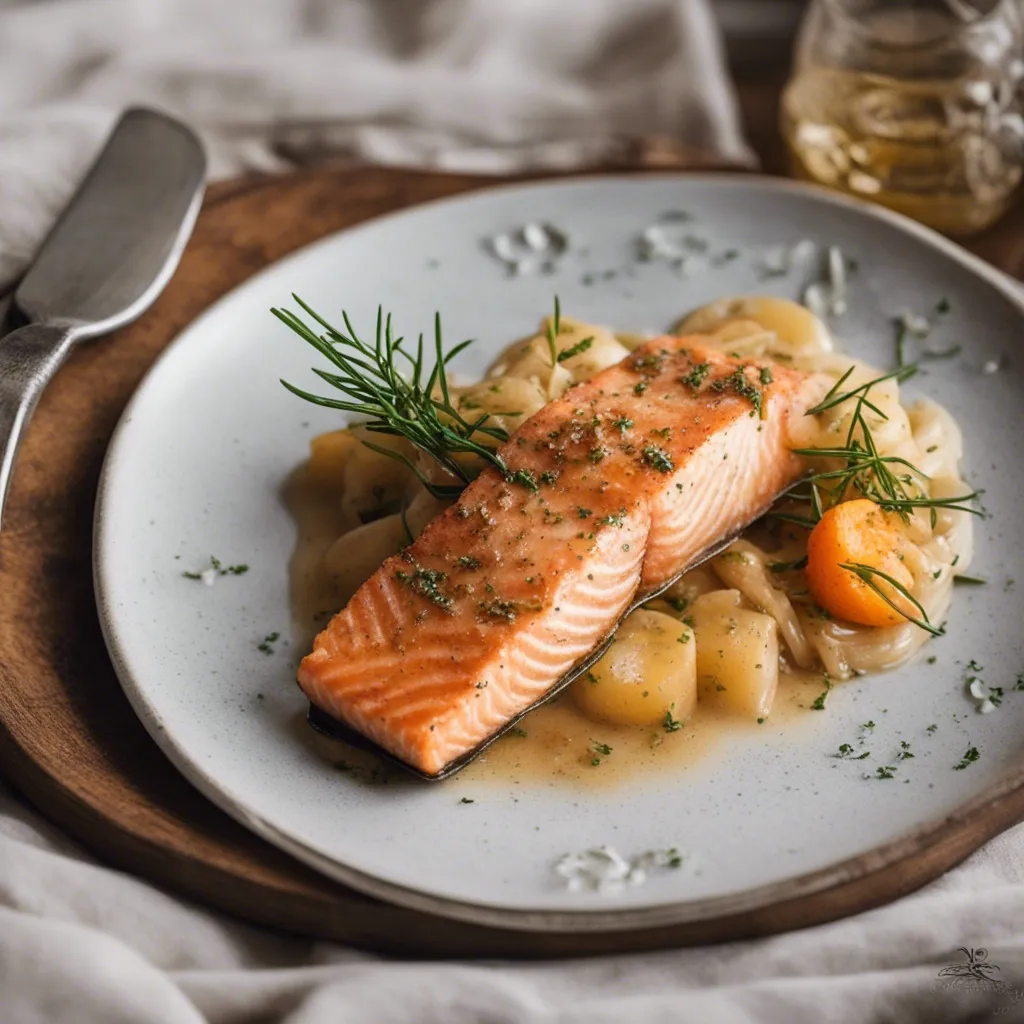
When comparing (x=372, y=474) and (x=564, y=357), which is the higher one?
(x=564, y=357)

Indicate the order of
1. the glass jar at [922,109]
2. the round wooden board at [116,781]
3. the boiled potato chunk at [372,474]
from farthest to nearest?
the glass jar at [922,109] → the boiled potato chunk at [372,474] → the round wooden board at [116,781]

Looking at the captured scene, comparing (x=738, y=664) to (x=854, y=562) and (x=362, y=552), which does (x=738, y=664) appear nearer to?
(x=854, y=562)

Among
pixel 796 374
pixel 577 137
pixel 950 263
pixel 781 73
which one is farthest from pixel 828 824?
pixel 781 73

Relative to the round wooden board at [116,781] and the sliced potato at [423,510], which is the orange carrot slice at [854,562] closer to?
the round wooden board at [116,781]

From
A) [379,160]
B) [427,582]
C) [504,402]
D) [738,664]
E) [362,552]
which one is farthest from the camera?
[379,160]

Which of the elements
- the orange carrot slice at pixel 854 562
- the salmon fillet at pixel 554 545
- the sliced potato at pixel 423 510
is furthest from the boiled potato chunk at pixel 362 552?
the orange carrot slice at pixel 854 562

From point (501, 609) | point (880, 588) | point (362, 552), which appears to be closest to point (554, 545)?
point (501, 609)

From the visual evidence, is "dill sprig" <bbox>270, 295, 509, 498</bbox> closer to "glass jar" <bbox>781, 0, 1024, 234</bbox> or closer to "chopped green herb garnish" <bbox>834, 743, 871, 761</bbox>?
"chopped green herb garnish" <bbox>834, 743, 871, 761</bbox>
